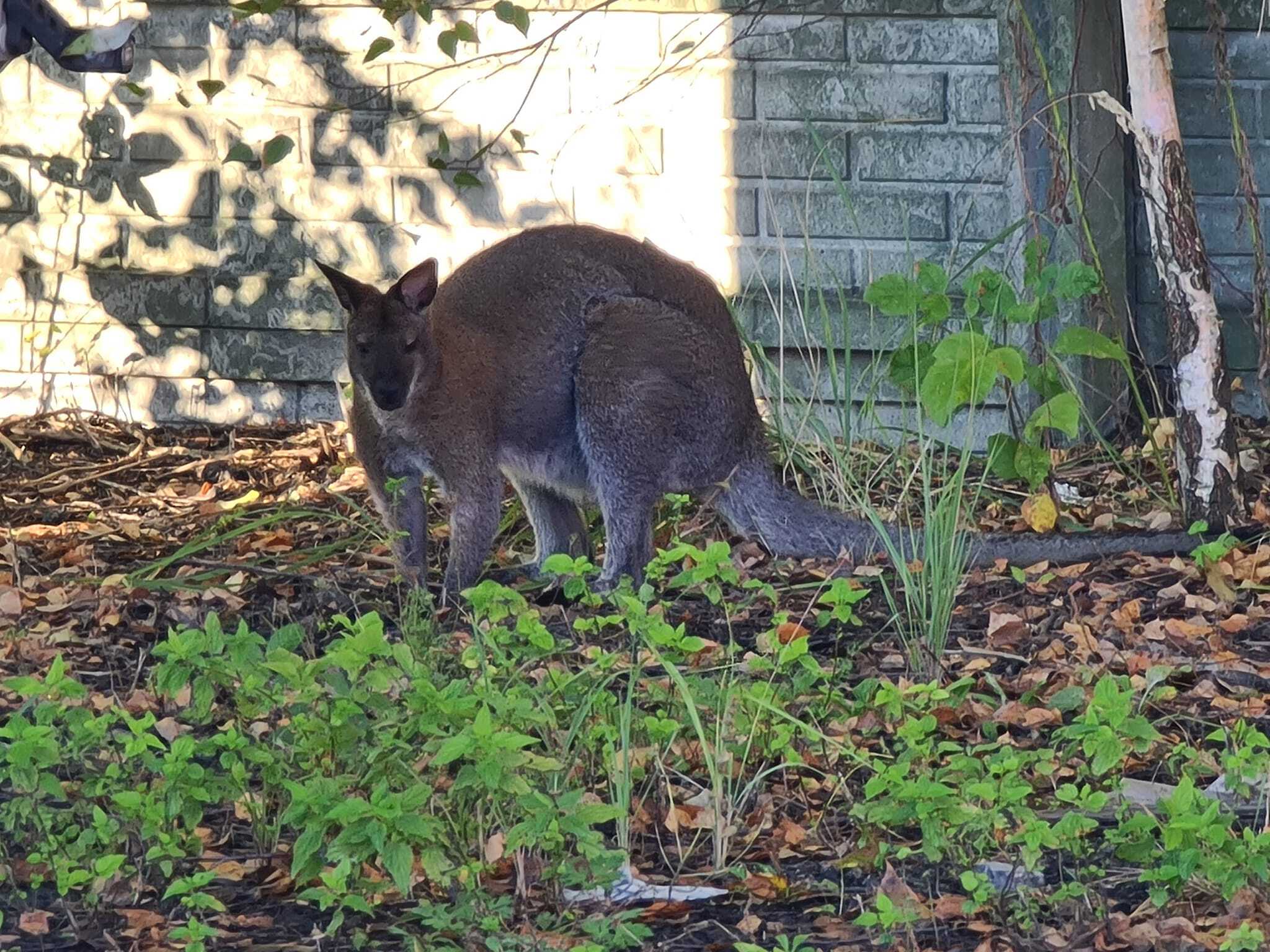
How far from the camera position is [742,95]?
6910 millimetres

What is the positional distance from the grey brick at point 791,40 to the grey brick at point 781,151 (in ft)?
0.87

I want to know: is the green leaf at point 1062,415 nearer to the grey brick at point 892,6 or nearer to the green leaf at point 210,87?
the grey brick at point 892,6

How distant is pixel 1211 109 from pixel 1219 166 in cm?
21

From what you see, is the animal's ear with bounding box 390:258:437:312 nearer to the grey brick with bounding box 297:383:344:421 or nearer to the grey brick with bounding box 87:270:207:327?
the grey brick with bounding box 297:383:344:421

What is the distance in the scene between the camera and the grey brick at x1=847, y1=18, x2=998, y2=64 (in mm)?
6797

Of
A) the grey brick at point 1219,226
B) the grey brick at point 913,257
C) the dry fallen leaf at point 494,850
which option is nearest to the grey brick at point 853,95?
the grey brick at point 913,257

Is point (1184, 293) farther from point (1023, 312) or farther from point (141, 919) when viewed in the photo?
point (141, 919)

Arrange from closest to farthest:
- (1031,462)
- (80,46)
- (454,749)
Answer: (454,749), (80,46), (1031,462)

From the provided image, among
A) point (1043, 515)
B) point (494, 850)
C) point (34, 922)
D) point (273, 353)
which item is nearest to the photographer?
point (34, 922)

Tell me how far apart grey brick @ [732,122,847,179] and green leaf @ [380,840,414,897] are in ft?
15.4

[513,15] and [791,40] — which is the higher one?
[791,40]

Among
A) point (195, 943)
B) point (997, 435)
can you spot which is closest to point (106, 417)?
point (997, 435)

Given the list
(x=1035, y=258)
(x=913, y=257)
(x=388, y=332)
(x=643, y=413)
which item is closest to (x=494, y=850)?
(x=388, y=332)

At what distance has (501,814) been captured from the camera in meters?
3.04
